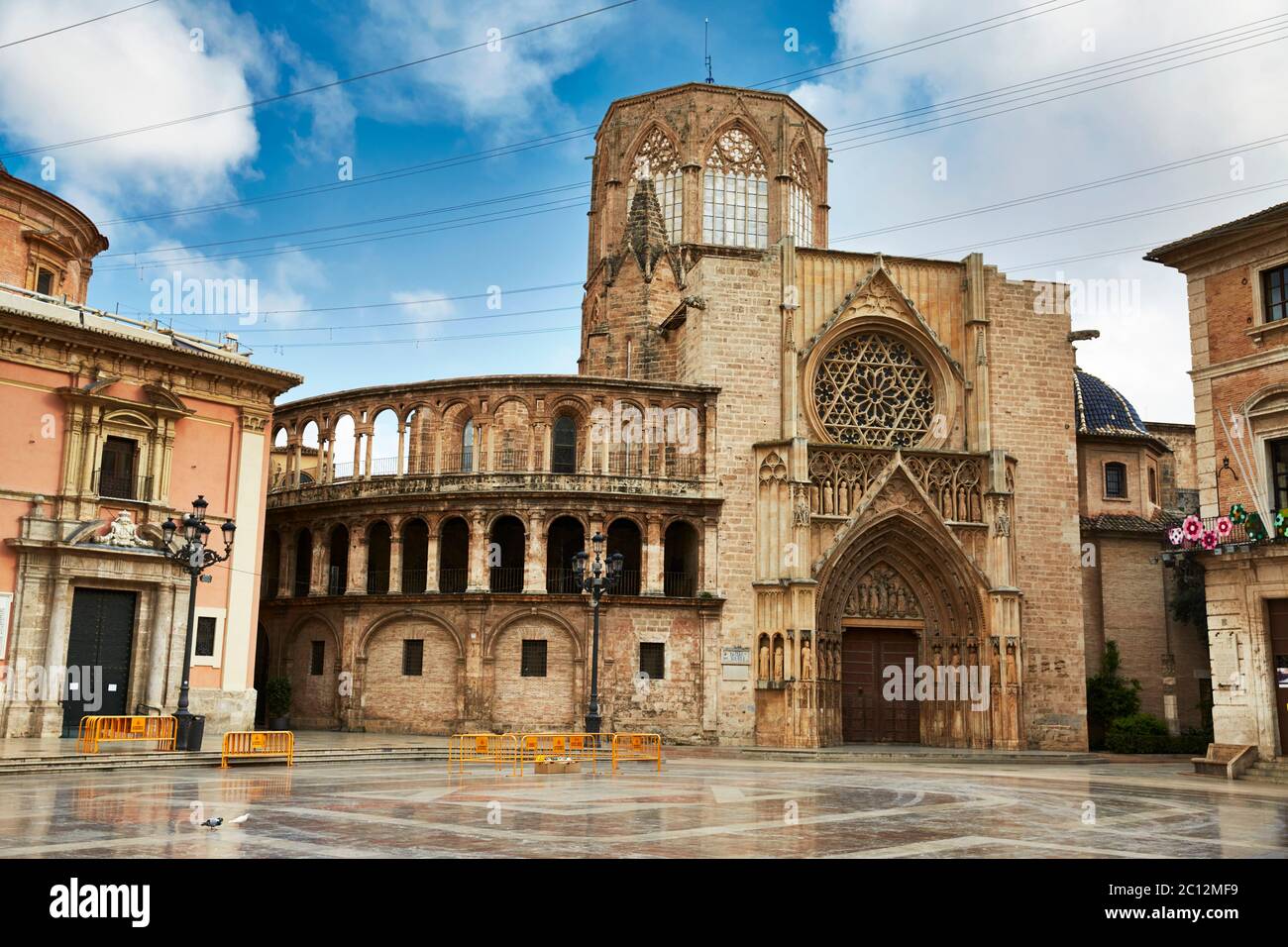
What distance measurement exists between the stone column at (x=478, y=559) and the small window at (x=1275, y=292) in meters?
21.3

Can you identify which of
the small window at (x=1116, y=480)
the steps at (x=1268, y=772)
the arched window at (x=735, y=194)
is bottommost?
the steps at (x=1268, y=772)

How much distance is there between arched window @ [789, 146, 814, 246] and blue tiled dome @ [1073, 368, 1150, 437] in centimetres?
1191

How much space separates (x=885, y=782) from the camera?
21.6 m

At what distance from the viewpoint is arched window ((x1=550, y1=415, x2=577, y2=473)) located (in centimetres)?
3731

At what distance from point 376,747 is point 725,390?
15162mm

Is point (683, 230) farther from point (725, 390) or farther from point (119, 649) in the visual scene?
point (119, 649)

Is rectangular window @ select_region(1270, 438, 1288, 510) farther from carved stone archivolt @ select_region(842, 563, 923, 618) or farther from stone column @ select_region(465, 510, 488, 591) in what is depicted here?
stone column @ select_region(465, 510, 488, 591)

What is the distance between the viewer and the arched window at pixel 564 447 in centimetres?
3731

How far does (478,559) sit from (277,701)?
25.2 feet

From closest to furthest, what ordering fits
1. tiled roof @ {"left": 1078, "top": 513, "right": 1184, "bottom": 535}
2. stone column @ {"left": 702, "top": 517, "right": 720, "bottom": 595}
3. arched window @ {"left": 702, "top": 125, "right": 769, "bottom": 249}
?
1. stone column @ {"left": 702, "top": 517, "right": 720, "bottom": 595}
2. tiled roof @ {"left": 1078, "top": 513, "right": 1184, "bottom": 535}
3. arched window @ {"left": 702, "top": 125, "right": 769, "bottom": 249}

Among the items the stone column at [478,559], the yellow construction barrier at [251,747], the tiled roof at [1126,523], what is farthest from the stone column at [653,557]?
the tiled roof at [1126,523]

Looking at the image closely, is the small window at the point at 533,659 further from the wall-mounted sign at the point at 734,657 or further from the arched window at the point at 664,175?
the arched window at the point at 664,175

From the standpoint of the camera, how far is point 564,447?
37.5m

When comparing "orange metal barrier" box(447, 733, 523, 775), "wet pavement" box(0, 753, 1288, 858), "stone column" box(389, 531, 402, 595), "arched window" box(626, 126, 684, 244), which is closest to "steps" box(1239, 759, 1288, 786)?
"wet pavement" box(0, 753, 1288, 858)
